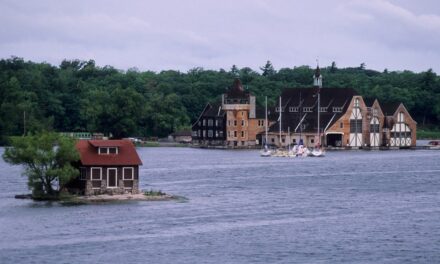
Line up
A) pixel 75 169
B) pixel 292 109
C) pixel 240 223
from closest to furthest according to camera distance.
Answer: pixel 240 223, pixel 75 169, pixel 292 109

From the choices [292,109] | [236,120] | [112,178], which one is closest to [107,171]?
[112,178]

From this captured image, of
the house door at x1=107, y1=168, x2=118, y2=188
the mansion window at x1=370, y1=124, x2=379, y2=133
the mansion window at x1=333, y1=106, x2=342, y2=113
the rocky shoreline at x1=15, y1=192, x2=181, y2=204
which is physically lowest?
the rocky shoreline at x1=15, y1=192, x2=181, y2=204

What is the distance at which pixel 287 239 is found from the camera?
220 feet

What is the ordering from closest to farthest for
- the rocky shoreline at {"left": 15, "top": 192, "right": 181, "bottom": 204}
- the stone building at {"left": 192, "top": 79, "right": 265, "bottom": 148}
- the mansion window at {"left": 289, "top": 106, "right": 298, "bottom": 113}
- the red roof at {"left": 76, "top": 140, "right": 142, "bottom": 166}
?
the rocky shoreline at {"left": 15, "top": 192, "right": 181, "bottom": 204}
the red roof at {"left": 76, "top": 140, "right": 142, "bottom": 166}
the mansion window at {"left": 289, "top": 106, "right": 298, "bottom": 113}
the stone building at {"left": 192, "top": 79, "right": 265, "bottom": 148}

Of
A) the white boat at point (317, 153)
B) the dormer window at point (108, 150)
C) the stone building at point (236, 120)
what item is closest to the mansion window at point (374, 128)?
the stone building at point (236, 120)

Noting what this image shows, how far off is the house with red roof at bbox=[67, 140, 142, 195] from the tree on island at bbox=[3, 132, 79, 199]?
0.91 m

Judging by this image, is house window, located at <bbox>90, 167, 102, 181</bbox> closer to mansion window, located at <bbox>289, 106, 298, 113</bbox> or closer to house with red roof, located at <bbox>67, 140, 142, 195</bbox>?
house with red roof, located at <bbox>67, 140, 142, 195</bbox>

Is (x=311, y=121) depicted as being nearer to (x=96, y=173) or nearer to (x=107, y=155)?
(x=107, y=155)

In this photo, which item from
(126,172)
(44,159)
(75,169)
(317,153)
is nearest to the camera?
(44,159)

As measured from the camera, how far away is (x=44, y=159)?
8006 centimetres

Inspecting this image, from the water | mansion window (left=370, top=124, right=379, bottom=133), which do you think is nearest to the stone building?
mansion window (left=370, top=124, right=379, bottom=133)

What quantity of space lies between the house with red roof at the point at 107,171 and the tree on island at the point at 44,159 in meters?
0.91

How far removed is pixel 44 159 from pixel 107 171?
4.05 metres

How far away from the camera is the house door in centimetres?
8081
